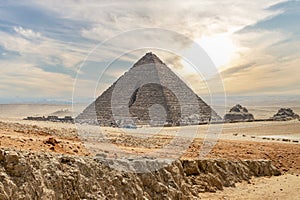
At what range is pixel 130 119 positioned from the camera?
62.5 metres

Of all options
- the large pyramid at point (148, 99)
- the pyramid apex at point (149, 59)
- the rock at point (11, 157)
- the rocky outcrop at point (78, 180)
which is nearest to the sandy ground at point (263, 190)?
the rocky outcrop at point (78, 180)

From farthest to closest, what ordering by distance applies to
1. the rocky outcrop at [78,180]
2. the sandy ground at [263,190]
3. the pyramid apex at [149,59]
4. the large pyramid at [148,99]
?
the pyramid apex at [149,59], the large pyramid at [148,99], the sandy ground at [263,190], the rocky outcrop at [78,180]

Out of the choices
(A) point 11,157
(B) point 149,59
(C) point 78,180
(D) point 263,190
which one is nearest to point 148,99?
(B) point 149,59

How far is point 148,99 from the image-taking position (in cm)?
7062

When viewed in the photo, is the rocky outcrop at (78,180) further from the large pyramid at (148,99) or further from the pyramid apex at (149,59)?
the pyramid apex at (149,59)

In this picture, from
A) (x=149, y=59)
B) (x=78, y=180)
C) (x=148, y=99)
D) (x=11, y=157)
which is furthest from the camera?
(x=149, y=59)

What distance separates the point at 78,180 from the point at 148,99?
61793mm

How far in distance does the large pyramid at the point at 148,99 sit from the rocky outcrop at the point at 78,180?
52.6 m

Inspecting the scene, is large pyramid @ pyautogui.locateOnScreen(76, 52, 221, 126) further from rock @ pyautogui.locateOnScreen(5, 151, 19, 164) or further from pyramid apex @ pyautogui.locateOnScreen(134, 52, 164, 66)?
rock @ pyautogui.locateOnScreen(5, 151, 19, 164)

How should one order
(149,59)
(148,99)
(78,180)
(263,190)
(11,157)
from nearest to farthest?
1. (11,157)
2. (78,180)
3. (263,190)
4. (148,99)
5. (149,59)

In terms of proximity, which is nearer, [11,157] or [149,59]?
[11,157]

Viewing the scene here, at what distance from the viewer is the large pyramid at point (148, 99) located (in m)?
66.9

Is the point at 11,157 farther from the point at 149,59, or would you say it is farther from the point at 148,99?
the point at 149,59

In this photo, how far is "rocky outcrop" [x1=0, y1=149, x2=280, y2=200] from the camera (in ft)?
25.4
